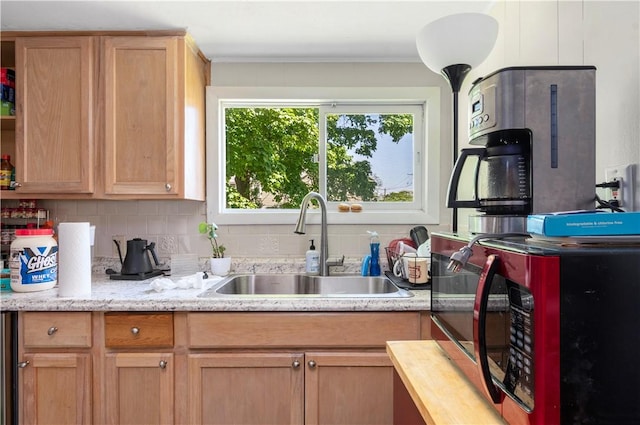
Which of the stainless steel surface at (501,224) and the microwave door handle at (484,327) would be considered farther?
the stainless steel surface at (501,224)

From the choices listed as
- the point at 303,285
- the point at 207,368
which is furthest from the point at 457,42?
the point at 207,368

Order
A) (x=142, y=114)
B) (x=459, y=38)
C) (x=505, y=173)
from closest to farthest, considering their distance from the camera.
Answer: (x=505, y=173), (x=459, y=38), (x=142, y=114)

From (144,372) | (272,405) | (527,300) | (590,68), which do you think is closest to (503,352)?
(527,300)

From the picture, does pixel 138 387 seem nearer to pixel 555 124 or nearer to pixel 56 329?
pixel 56 329

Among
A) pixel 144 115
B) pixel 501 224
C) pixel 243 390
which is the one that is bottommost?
pixel 243 390

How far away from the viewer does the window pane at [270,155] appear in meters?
2.22

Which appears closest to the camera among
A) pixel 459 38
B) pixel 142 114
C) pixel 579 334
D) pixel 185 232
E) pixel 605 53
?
pixel 579 334

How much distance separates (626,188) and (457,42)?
75cm

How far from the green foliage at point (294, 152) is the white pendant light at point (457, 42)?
0.79 metres

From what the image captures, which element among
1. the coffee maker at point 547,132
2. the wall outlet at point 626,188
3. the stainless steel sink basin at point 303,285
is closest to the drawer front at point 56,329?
the stainless steel sink basin at point 303,285

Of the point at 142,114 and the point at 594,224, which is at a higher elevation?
the point at 142,114

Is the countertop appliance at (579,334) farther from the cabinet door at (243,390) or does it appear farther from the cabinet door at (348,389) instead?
the cabinet door at (243,390)

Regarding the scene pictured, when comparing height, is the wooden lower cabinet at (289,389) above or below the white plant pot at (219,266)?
below

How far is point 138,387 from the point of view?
1.43 meters
